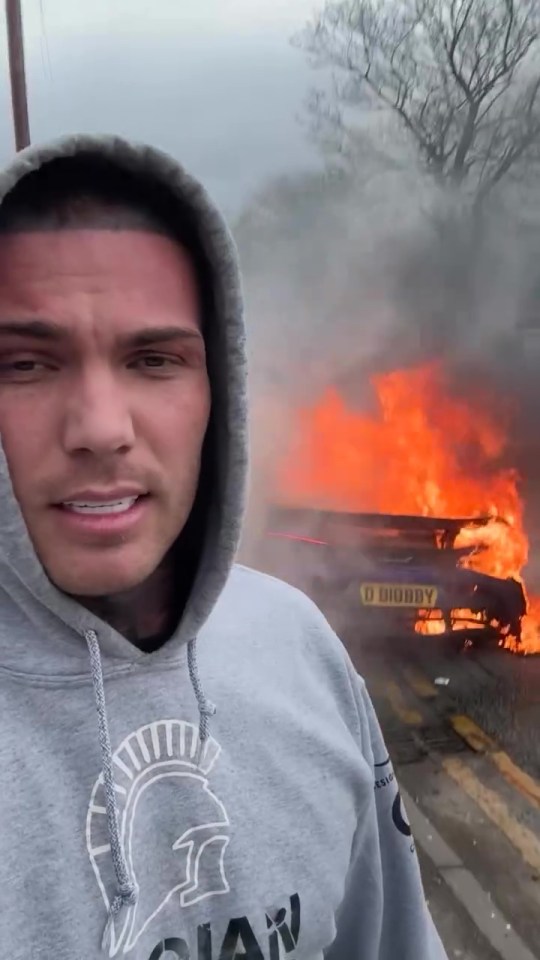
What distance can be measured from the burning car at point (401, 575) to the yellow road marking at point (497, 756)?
0.74 metres

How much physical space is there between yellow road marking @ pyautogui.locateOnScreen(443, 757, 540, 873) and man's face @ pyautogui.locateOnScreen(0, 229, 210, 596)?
349cm

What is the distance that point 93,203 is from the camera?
116 centimetres

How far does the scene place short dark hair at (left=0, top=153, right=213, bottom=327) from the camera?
1.12 meters

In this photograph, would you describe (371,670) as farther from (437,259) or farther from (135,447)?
(437,259)

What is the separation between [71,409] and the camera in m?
1.08

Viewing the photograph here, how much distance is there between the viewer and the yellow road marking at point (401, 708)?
524 centimetres

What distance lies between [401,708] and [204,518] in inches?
169

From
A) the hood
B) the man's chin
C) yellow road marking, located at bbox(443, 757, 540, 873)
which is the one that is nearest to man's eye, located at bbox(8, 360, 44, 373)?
the hood

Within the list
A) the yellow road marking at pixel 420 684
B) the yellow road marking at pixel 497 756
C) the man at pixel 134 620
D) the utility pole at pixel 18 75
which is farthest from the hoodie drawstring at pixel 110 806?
the utility pole at pixel 18 75

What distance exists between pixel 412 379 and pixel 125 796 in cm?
956

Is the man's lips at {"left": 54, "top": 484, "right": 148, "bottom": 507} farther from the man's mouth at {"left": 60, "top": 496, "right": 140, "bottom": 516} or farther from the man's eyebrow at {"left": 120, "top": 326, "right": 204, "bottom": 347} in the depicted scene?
the man's eyebrow at {"left": 120, "top": 326, "right": 204, "bottom": 347}

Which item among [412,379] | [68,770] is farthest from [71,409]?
[412,379]

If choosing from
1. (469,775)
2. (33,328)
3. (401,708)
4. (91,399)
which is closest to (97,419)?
(91,399)

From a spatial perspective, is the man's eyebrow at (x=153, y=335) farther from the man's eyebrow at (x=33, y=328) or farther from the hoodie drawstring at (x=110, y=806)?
the hoodie drawstring at (x=110, y=806)
